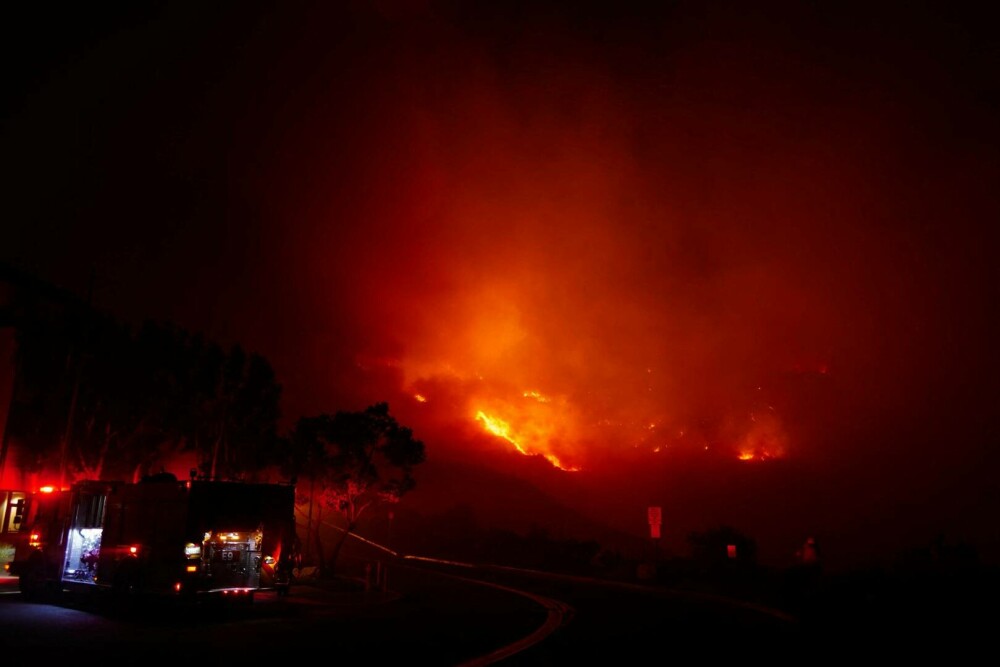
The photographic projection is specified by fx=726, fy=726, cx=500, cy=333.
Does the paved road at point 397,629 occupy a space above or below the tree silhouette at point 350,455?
below

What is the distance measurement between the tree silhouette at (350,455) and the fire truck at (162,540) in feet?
43.9

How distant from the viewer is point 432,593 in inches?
1008

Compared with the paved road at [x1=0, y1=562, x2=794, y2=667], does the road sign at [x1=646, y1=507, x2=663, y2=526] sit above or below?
above

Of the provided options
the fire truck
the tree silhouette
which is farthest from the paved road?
the tree silhouette

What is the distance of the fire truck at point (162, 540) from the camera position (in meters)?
17.4

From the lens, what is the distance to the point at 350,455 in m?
33.5

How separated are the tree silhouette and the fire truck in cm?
1338

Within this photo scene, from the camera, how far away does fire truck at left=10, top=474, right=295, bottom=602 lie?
57.1 ft

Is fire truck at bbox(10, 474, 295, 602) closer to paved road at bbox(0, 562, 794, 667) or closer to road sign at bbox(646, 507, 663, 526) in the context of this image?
paved road at bbox(0, 562, 794, 667)

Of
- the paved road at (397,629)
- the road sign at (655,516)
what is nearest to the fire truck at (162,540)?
the paved road at (397,629)

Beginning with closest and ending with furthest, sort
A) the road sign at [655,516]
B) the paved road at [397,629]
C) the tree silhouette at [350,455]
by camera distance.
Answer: the paved road at [397,629] < the road sign at [655,516] < the tree silhouette at [350,455]

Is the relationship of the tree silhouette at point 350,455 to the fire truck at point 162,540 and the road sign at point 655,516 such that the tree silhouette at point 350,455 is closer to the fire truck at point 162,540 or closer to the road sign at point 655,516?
the road sign at point 655,516

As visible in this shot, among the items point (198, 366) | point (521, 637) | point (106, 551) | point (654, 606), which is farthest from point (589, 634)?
point (198, 366)

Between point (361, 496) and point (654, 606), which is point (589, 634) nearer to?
point (654, 606)
